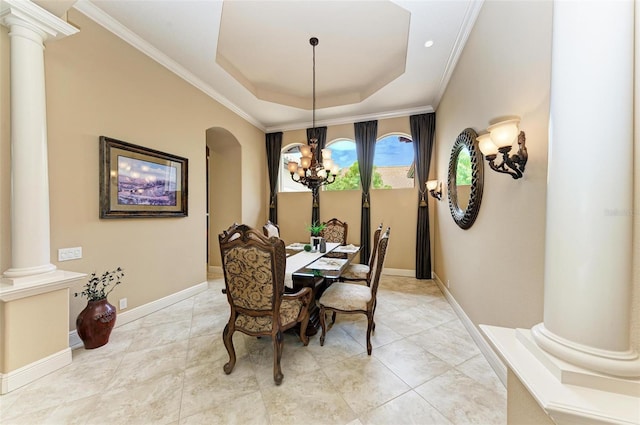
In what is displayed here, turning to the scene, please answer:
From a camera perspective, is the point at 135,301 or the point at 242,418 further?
the point at 135,301

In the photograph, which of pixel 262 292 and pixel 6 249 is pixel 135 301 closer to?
pixel 6 249

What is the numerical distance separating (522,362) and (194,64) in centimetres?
441

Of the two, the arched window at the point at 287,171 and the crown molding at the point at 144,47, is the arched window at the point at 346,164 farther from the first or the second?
the crown molding at the point at 144,47

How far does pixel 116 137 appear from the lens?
2725 millimetres

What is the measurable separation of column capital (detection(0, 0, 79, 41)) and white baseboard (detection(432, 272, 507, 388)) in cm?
446

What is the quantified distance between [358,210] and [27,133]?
461 cm

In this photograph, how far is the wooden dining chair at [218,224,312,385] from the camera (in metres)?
1.76

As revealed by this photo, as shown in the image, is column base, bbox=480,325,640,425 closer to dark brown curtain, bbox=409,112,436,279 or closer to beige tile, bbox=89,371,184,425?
beige tile, bbox=89,371,184,425

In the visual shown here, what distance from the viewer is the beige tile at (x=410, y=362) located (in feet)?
6.39

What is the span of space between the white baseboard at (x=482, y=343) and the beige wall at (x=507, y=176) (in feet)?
0.40

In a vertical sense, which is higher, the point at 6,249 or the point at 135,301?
the point at 6,249

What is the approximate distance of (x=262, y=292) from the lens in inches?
71.9

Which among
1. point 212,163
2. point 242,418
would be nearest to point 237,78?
point 212,163

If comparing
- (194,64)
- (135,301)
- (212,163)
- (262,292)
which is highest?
(194,64)
